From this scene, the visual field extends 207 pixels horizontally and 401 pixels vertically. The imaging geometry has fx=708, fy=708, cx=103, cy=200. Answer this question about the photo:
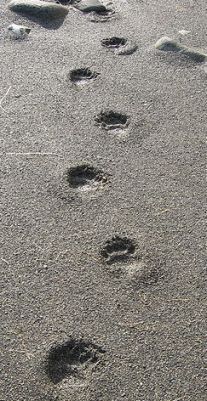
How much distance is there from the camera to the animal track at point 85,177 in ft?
10.7

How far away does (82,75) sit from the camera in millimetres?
4027

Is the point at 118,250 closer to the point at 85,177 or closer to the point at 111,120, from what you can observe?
the point at 85,177

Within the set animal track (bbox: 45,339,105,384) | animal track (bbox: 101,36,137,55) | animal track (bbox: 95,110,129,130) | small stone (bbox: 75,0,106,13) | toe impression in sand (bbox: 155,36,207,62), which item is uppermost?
small stone (bbox: 75,0,106,13)

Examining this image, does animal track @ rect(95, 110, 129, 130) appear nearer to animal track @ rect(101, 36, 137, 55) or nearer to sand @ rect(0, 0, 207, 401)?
sand @ rect(0, 0, 207, 401)

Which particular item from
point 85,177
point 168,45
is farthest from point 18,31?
point 85,177

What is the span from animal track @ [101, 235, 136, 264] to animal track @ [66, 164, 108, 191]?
370 millimetres

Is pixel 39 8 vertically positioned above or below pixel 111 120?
above

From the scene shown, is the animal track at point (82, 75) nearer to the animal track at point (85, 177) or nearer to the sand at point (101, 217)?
the sand at point (101, 217)

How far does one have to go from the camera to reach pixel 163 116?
12.2 feet

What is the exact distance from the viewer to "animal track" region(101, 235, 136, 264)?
2.89 m

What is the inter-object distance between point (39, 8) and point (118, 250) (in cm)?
220

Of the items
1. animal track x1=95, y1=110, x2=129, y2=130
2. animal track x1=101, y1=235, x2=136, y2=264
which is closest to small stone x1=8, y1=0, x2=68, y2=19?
animal track x1=95, y1=110, x2=129, y2=130

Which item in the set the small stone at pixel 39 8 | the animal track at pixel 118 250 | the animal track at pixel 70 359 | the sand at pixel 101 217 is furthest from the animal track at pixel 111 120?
the animal track at pixel 70 359

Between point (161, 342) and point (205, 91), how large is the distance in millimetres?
1811
